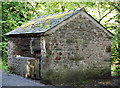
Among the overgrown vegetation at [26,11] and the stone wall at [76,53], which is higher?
the overgrown vegetation at [26,11]

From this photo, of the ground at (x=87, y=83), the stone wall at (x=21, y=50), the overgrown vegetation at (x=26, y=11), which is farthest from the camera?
the overgrown vegetation at (x=26, y=11)

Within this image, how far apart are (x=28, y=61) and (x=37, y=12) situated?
25.4ft

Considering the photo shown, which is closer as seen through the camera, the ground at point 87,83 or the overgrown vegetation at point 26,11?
the ground at point 87,83

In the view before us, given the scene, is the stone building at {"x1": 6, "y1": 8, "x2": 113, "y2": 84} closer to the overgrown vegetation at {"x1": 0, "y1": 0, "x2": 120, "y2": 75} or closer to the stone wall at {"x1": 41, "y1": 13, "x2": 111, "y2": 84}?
the stone wall at {"x1": 41, "y1": 13, "x2": 111, "y2": 84}

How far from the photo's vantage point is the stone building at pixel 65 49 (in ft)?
31.8

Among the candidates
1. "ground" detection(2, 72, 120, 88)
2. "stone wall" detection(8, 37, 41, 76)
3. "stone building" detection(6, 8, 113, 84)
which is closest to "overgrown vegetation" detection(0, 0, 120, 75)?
"stone wall" detection(8, 37, 41, 76)

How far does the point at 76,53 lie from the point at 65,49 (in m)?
0.68

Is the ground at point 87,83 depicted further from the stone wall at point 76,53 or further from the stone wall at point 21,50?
the stone wall at point 21,50

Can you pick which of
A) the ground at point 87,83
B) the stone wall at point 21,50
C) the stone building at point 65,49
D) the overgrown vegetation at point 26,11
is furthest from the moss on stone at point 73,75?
the overgrown vegetation at point 26,11

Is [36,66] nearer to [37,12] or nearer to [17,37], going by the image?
[17,37]

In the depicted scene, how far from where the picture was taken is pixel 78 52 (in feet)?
34.4

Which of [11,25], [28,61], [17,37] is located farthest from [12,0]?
[28,61]

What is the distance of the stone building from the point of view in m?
9.68

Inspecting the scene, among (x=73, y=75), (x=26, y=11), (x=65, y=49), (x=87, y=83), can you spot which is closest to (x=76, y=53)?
(x=65, y=49)
